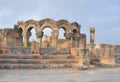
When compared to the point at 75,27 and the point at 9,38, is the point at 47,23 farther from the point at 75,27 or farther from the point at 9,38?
the point at 9,38

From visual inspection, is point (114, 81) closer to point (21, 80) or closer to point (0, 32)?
point (21, 80)

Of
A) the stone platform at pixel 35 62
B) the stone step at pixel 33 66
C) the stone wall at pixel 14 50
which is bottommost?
the stone step at pixel 33 66

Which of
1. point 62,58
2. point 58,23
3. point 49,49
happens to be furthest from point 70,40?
point 62,58

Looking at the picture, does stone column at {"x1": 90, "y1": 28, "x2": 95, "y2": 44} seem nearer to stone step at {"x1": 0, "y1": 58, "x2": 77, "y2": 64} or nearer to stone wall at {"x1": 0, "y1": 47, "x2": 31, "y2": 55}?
stone wall at {"x1": 0, "y1": 47, "x2": 31, "y2": 55}

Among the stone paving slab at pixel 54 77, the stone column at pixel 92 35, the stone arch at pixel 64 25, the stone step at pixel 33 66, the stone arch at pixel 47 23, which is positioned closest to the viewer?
the stone paving slab at pixel 54 77

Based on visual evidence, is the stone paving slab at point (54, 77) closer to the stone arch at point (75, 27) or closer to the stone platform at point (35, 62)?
the stone platform at point (35, 62)

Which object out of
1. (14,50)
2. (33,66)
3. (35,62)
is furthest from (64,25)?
(33,66)

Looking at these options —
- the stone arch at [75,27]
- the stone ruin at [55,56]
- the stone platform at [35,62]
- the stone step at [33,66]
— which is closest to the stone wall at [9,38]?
the stone ruin at [55,56]

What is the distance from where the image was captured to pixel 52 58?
12359 mm

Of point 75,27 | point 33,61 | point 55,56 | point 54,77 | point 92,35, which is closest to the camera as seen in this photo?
point 54,77

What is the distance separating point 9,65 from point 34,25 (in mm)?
14107

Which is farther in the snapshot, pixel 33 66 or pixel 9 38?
pixel 9 38

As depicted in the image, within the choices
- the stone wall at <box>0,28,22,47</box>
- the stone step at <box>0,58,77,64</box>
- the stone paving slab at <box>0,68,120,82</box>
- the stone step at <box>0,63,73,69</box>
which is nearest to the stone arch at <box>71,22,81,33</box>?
the stone wall at <box>0,28,22,47</box>

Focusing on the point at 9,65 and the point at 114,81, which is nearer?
the point at 114,81
